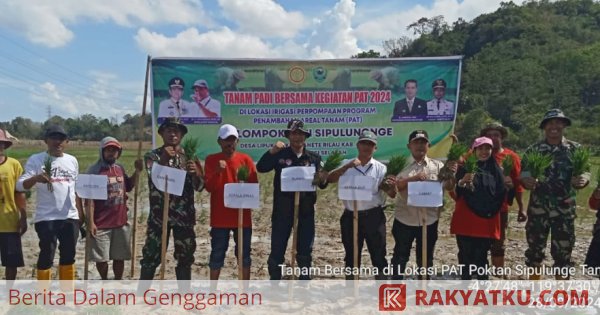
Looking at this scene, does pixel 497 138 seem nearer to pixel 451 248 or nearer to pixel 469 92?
pixel 451 248

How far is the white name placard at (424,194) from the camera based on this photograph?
16.5ft

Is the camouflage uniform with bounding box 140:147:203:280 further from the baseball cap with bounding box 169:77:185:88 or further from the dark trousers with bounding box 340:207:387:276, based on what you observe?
the baseball cap with bounding box 169:77:185:88

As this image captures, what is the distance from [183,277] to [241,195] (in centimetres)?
115

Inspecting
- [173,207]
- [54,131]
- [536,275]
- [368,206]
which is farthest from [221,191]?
[536,275]

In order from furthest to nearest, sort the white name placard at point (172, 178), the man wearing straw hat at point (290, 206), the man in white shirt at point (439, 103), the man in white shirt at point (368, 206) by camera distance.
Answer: the man in white shirt at point (439, 103) → the man wearing straw hat at point (290, 206) → the man in white shirt at point (368, 206) → the white name placard at point (172, 178)

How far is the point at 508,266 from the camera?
23.7 ft

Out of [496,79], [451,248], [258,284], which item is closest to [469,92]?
[496,79]

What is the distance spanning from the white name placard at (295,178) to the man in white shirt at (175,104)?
348cm

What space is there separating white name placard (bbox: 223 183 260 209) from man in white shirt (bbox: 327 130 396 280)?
32.9 inches

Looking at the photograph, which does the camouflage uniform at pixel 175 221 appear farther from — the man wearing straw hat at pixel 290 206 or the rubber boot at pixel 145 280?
the man wearing straw hat at pixel 290 206

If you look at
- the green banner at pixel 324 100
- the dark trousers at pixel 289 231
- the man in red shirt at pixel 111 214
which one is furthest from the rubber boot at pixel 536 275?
the man in red shirt at pixel 111 214

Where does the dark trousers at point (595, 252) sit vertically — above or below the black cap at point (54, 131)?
below

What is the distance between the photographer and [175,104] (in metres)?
8.03

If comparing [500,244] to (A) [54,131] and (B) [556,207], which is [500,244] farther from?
(A) [54,131]
